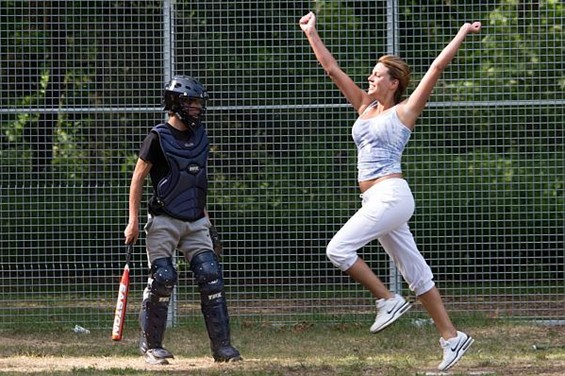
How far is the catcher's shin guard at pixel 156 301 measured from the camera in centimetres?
877

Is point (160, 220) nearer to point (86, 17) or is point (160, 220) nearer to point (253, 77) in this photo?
point (253, 77)

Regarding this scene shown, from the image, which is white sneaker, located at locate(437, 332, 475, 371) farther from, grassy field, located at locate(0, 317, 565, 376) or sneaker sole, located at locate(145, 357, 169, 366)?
sneaker sole, located at locate(145, 357, 169, 366)

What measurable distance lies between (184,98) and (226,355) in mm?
1822

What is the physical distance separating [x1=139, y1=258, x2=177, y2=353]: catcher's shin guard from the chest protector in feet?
1.25

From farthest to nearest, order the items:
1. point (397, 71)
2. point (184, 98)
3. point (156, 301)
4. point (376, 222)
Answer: point (156, 301) → point (184, 98) → point (397, 71) → point (376, 222)

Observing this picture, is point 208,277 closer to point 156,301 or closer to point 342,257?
point 156,301

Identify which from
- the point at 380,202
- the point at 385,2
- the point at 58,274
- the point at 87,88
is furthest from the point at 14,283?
the point at 380,202

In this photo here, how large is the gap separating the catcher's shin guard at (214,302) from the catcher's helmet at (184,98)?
3.16 feet

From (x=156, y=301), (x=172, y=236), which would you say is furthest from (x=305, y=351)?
(x=172, y=236)

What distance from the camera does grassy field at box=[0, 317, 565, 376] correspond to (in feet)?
27.9

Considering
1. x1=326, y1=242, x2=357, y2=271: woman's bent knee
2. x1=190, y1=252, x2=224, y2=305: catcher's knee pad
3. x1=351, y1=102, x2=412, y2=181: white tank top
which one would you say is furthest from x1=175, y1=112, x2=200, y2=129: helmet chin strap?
x1=326, y1=242, x2=357, y2=271: woman's bent knee

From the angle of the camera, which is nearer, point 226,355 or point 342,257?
point 342,257

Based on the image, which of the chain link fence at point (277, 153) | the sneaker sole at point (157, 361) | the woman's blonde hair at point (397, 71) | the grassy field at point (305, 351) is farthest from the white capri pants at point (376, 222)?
the chain link fence at point (277, 153)

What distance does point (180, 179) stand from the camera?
28.8 feet
